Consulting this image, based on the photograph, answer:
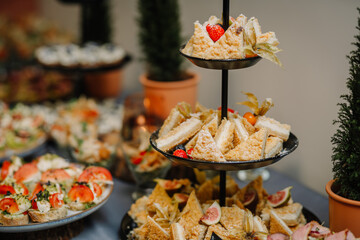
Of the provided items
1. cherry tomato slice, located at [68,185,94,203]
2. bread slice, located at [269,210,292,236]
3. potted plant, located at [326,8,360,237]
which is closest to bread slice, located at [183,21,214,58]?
potted plant, located at [326,8,360,237]

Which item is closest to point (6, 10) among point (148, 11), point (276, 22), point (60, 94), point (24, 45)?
point (24, 45)

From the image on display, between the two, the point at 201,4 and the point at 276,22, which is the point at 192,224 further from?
the point at 201,4

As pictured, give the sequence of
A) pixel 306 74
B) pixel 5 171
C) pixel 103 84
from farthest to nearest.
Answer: pixel 103 84
pixel 306 74
pixel 5 171

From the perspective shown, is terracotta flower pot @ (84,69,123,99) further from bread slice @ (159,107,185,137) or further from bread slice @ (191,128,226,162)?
bread slice @ (191,128,226,162)

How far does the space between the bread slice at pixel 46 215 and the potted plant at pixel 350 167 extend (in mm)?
1259

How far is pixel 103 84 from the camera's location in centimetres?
474

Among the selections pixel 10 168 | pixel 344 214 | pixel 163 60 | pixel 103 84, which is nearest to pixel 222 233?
pixel 344 214

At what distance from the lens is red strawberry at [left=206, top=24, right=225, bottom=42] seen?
1853mm

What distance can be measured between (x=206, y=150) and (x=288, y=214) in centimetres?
59

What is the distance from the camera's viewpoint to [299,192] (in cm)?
268

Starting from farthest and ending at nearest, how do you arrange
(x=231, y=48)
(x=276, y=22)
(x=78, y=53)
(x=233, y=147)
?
1. (x=78, y=53)
2. (x=276, y=22)
3. (x=233, y=147)
4. (x=231, y=48)

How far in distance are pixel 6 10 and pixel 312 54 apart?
19.7 feet

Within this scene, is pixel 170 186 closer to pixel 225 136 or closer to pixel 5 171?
pixel 225 136

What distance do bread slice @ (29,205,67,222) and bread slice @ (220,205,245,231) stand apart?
31.2 inches
